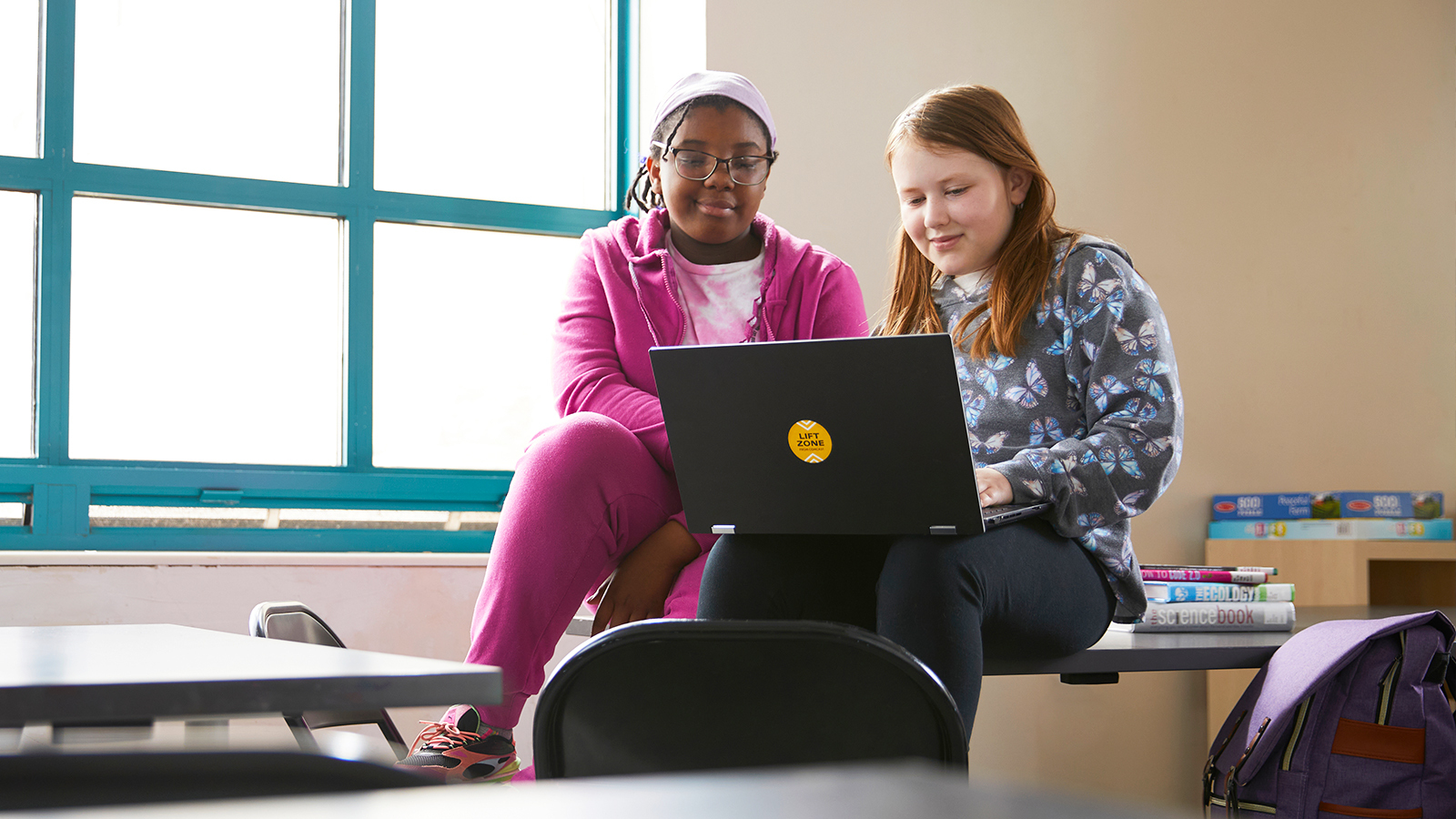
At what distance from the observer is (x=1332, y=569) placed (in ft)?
8.29

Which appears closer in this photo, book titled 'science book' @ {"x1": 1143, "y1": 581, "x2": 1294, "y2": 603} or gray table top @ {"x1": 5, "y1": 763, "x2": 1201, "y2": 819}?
gray table top @ {"x1": 5, "y1": 763, "x2": 1201, "y2": 819}

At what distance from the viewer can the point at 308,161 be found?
247 cm

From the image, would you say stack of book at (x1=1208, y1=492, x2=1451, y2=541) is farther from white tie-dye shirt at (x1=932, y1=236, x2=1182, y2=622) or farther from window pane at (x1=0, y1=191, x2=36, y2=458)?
window pane at (x1=0, y1=191, x2=36, y2=458)

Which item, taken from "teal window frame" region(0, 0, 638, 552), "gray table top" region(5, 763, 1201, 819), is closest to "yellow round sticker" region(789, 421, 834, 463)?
"gray table top" region(5, 763, 1201, 819)

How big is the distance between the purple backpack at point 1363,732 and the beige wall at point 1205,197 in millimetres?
1367

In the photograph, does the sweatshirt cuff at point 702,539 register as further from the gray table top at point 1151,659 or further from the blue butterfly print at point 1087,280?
the blue butterfly print at point 1087,280

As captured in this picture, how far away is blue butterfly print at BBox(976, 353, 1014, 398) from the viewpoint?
4.50 ft

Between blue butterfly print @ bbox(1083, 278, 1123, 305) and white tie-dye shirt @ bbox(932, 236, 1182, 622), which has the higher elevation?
blue butterfly print @ bbox(1083, 278, 1123, 305)

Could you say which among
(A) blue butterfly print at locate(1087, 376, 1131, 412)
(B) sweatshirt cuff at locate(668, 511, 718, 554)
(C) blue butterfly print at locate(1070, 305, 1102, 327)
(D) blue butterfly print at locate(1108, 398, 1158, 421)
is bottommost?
(B) sweatshirt cuff at locate(668, 511, 718, 554)

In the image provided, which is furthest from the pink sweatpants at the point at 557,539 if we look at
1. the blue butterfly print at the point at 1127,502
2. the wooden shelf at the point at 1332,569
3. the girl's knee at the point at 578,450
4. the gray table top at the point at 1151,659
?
the wooden shelf at the point at 1332,569

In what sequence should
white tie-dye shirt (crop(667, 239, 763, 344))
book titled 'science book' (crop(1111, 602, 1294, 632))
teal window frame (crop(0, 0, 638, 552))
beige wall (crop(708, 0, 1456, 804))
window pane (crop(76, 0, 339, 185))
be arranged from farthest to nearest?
beige wall (crop(708, 0, 1456, 804)), window pane (crop(76, 0, 339, 185)), teal window frame (crop(0, 0, 638, 552)), white tie-dye shirt (crop(667, 239, 763, 344)), book titled 'science book' (crop(1111, 602, 1294, 632))

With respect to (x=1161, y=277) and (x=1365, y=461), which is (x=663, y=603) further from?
(x=1365, y=461)

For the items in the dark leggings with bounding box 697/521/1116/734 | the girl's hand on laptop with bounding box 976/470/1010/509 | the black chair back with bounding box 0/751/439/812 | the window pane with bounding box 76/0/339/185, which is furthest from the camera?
the window pane with bounding box 76/0/339/185

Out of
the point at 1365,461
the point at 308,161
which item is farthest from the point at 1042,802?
the point at 1365,461
